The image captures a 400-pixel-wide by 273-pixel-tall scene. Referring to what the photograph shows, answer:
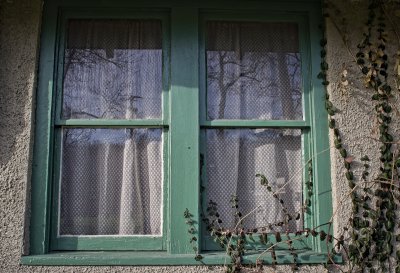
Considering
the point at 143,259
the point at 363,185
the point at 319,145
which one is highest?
the point at 319,145

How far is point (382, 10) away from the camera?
341 cm

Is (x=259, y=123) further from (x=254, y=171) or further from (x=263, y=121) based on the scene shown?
(x=254, y=171)

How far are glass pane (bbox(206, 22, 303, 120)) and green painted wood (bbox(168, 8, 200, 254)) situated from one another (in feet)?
0.53

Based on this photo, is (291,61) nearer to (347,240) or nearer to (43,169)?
(347,240)

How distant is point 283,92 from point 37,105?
1588 millimetres

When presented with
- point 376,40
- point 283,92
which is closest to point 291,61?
point 283,92

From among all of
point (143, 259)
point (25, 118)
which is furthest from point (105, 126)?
point (143, 259)

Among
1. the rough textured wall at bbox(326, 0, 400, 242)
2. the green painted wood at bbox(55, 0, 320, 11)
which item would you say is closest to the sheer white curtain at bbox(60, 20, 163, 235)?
the green painted wood at bbox(55, 0, 320, 11)

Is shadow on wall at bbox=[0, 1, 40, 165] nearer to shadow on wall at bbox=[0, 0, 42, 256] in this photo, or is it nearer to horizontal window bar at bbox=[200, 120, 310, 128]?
shadow on wall at bbox=[0, 0, 42, 256]

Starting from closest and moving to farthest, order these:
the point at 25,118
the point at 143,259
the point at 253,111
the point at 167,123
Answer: the point at 143,259
the point at 25,118
the point at 167,123
the point at 253,111

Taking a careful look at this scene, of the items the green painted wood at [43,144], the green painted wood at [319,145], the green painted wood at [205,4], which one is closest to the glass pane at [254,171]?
the green painted wood at [319,145]

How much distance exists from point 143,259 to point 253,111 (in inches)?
46.4

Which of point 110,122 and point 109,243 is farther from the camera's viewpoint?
point 110,122

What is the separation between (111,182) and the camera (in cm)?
333
